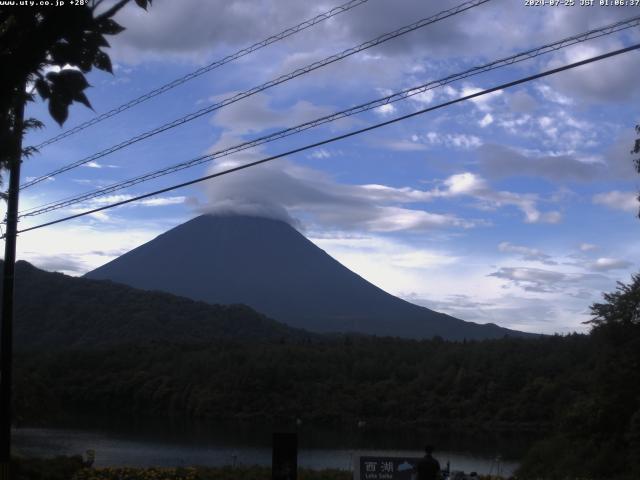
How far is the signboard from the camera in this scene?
11289 millimetres

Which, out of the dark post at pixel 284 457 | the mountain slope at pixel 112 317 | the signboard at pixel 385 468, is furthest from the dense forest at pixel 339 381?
the dark post at pixel 284 457

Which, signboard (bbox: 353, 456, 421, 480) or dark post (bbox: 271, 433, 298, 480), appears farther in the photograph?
signboard (bbox: 353, 456, 421, 480)

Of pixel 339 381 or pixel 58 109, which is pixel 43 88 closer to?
pixel 58 109

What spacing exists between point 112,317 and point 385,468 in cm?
10506

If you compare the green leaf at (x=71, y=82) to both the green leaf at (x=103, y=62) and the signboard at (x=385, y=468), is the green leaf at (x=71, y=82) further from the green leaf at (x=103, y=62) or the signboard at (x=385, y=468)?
the signboard at (x=385, y=468)

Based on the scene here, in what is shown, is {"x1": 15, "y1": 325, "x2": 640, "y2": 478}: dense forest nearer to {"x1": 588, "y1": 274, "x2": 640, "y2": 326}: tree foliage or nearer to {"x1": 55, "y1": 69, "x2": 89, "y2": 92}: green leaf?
{"x1": 588, "y1": 274, "x2": 640, "y2": 326}: tree foliage

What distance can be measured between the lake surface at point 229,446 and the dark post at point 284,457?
1372 centimetres

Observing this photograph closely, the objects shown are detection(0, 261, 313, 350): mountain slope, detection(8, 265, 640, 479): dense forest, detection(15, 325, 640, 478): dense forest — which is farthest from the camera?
detection(0, 261, 313, 350): mountain slope

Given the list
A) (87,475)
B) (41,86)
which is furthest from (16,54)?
(87,475)

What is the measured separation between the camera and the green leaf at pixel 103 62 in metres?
4.66

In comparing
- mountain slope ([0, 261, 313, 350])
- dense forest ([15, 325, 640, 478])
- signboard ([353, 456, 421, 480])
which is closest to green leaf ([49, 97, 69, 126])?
signboard ([353, 456, 421, 480])

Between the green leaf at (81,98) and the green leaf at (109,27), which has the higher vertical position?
the green leaf at (109,27)

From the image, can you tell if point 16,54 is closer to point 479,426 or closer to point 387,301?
point 479,426

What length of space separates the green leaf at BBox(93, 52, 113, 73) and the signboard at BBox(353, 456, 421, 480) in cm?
815
